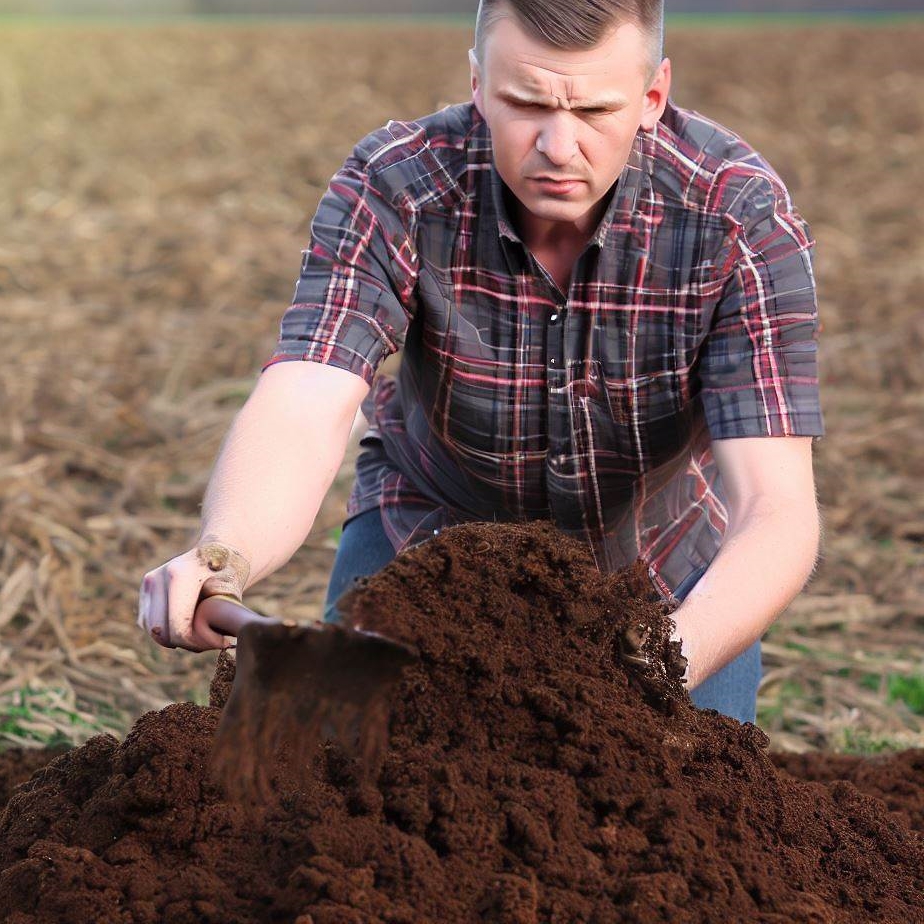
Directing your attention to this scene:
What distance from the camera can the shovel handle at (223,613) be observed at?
80.1 inches

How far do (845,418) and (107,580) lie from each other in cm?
372

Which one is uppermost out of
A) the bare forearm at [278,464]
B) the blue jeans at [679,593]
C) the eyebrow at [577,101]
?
the eyebrow at [577,101]

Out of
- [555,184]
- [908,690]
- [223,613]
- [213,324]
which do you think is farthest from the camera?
[213,324]

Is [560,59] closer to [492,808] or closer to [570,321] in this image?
[570,321]

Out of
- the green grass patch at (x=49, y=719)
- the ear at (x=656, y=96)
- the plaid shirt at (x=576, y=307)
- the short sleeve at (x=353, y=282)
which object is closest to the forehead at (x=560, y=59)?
the ear at (x=656, y=96)

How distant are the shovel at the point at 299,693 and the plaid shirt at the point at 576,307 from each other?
976 millimetres

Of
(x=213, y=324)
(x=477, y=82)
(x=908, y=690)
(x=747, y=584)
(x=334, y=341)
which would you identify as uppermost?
(x=477, y=82)

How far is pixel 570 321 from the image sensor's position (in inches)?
117

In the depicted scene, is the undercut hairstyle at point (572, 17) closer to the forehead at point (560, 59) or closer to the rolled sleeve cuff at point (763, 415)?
the forehead at point (560, 59)

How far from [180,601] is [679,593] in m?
1.68

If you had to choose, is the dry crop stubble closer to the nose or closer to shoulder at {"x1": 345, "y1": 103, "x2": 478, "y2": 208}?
shoulder at {"x1": 345, "y1": 103, "x2": 478, "y2": 208}

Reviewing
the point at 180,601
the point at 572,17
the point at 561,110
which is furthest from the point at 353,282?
the point at 180,601

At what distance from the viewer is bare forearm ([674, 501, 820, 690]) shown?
242cm

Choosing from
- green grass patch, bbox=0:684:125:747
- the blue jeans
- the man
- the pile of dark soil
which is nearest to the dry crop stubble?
green grass patch, bbox=0:684:125:747
